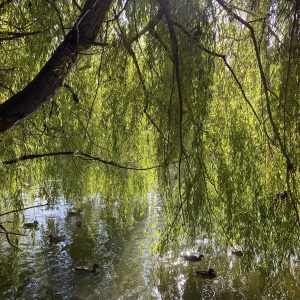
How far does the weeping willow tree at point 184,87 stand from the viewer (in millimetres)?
1363

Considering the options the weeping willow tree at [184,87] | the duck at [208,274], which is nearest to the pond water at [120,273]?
the duck at [208,274]

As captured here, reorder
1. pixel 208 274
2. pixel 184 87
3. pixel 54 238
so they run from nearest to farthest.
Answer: pixel 184 87, pixel 208 274, pixel 54 238

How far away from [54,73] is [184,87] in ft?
1.67

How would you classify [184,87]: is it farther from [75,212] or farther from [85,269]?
[75,212]

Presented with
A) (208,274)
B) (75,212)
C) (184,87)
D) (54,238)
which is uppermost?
(184,87)

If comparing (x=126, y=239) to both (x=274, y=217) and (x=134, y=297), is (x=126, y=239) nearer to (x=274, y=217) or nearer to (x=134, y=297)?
(x=134, y=297)

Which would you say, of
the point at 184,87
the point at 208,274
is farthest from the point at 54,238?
the point at 184,87

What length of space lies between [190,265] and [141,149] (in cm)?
220

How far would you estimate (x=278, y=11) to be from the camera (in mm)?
1734

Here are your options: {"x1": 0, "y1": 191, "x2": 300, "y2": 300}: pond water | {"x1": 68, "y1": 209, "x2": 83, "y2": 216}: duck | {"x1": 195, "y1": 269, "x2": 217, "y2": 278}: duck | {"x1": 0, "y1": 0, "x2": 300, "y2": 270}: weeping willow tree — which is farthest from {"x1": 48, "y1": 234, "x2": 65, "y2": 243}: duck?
{"x1": 0, "y1": 0, "x2": 300, "y2": 270}: weeping willow tree

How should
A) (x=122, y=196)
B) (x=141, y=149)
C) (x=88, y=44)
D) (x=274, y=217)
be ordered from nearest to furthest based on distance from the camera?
1. (x=88, y=44)
2. (x=274, y=217)
3. (x=141, y=149)
4. (x=122, y=196)

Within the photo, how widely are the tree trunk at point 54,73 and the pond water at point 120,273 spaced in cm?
Result: 288

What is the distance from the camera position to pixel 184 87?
4.92 ft

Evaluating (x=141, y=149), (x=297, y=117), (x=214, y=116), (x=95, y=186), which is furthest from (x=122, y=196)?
(x=297, y=117)
